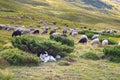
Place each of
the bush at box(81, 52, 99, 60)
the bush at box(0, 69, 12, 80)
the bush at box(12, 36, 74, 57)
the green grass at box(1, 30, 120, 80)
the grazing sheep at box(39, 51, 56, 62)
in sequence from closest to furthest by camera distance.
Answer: the bush at box(0, 69, 12, 80) < the green grass at box(1, 30, 120, 80) < the grazing sheep at box(39, 51, 56, 62) < the bush at box(12, 36, 74, 57) < the bush at box(81, 52, 99, 60)

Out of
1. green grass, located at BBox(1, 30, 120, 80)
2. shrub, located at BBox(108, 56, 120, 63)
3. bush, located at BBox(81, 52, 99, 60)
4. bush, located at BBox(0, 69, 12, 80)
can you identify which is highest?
bush, located at BBox(0, 69, 12, 80)

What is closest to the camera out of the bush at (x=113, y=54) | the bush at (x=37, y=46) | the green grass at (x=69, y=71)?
the green grass at (x=69, y=71)

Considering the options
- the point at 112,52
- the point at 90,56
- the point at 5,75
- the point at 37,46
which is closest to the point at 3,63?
the point at 5,75

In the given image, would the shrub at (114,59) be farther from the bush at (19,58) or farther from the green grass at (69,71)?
the bush at (19,58)

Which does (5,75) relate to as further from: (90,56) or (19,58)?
(90,56)

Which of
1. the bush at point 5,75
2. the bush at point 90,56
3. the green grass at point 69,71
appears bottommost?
the bush at point 90,56

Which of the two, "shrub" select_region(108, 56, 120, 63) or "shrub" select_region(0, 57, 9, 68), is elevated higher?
"shrub" select_region(0, 57, 9, 68)

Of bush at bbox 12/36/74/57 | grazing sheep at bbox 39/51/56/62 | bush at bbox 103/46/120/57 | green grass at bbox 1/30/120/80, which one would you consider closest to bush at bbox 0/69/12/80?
green grass at bbox 1/30/120/80

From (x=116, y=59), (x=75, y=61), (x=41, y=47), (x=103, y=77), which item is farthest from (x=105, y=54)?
(x=103, y=77)

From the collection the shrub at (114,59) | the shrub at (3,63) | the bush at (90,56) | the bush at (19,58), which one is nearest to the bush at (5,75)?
the shrub at (3,63)

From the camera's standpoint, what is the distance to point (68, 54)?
26.7m

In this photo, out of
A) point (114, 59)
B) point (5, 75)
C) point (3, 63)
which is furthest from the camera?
point (114, 59)

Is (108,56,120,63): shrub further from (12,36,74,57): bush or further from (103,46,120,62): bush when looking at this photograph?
(12,36,74,57): bush

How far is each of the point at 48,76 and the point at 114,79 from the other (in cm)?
404
